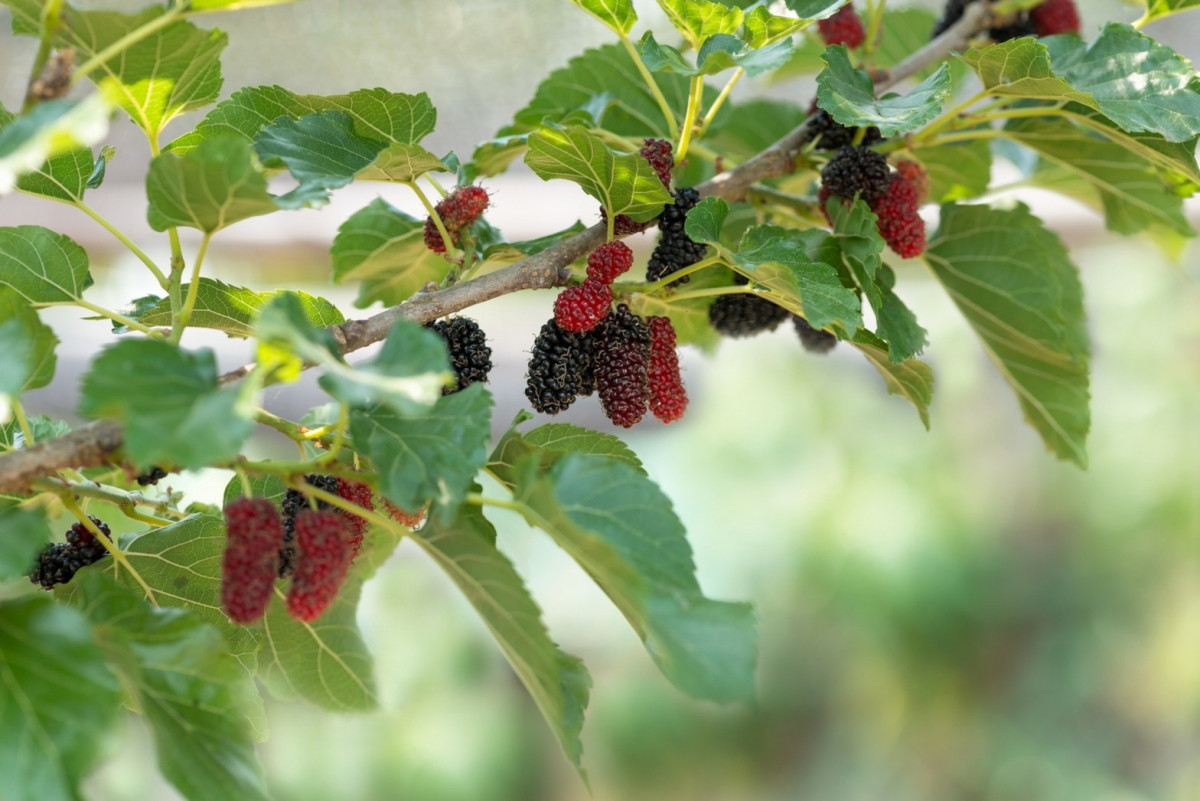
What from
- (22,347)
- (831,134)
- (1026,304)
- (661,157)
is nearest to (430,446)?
(22,347)

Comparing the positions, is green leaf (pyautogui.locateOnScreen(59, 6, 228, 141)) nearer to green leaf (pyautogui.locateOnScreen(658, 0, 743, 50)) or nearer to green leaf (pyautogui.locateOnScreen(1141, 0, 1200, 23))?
green leaf (pyautogui.locateOnScreen(658, 0, 743, 50))

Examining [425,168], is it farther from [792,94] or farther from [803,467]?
[803,467]

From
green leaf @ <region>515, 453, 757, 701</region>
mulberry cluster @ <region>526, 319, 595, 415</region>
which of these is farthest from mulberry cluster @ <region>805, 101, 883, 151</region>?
green leaf @ <region>515, 453, 757, 701</region>

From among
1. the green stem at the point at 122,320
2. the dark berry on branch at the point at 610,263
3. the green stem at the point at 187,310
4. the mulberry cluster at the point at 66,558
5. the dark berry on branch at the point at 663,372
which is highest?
the green stem at the point at 187,310

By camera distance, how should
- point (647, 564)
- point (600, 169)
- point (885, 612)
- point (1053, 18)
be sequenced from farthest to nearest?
point (885, 612)
point (1053, 18)
point (600, 169)
point (647, 564)

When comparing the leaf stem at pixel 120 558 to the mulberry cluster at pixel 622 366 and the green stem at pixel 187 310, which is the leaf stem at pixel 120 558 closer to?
the green stem at pixel 187 310

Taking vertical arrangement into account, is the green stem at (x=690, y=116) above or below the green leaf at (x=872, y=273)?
above

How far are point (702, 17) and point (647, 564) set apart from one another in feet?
0.99

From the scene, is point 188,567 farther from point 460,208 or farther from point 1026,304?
point 1026,304

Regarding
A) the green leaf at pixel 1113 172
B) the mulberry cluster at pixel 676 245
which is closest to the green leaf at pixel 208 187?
the mulberry cluster at pixel 676 245

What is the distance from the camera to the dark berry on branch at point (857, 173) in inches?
23.7

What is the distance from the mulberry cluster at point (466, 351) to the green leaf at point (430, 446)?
11cm

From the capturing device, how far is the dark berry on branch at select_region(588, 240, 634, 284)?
549mm

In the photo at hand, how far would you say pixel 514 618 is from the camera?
445 millimetres
